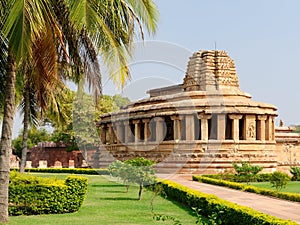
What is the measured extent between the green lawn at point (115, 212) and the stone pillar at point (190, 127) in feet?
37.8

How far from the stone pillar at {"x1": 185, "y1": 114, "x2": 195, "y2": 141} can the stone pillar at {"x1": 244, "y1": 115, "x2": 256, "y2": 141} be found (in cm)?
325

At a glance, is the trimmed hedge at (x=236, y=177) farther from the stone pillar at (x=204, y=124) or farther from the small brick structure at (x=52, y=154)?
the small brick structure at (x=52, y=154)

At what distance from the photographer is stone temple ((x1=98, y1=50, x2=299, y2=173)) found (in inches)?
1109

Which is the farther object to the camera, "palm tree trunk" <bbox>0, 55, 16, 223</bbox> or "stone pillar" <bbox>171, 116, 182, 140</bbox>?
"stone pillar" <bbox>171, 116, 182, 140</bbox>

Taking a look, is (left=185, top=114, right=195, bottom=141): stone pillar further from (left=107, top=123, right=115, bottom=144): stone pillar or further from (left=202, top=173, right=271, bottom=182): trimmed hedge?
(left=107, top=123, right=115, bottom=144): stone pillar

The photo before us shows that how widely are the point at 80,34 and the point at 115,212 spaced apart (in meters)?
4.78

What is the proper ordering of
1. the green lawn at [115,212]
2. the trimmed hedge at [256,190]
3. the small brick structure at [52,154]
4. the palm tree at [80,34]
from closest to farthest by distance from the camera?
the palm tree at [80,34] < the green lawn at [115,212] < the trimmed hedge at [256,190] < the small brick structure at [52,154]

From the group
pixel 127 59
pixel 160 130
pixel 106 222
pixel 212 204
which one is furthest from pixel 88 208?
pixel 160 130

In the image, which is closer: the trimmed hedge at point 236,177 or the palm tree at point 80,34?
the palm tree at point 80,34

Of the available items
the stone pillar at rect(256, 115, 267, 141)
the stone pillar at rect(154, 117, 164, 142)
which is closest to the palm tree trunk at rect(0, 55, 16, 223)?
the stone pillar at rect(154, 117, 164, 142)

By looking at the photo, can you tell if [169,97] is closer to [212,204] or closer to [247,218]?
[212,204]

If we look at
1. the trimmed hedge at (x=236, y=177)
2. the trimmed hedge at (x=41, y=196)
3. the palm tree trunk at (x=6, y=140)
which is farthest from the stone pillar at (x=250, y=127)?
the palm tree trunk at (x=6, y=140)

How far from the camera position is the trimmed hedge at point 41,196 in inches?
455

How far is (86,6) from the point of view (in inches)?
335
